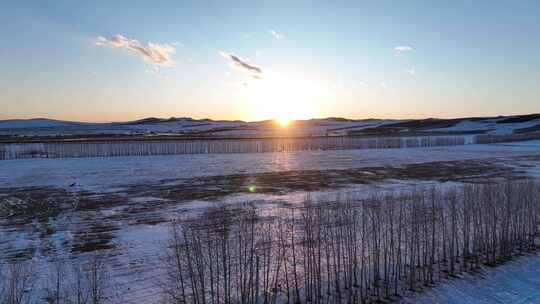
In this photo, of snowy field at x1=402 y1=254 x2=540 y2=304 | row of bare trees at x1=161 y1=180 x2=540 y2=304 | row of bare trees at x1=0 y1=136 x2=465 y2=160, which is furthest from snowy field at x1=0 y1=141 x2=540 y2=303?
row of bare trees at x1=0 y1=136 x2=465 y2=160

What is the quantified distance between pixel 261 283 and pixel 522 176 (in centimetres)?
2114

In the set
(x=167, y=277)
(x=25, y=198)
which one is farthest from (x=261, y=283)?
(x=25, y=198)

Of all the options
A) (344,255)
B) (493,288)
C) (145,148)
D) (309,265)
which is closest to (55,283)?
(309,265)

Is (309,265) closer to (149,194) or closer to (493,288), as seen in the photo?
(493,288)

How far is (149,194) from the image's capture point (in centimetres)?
1767

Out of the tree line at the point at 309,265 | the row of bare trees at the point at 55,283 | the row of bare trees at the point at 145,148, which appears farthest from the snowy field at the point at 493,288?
the row of bare trees at the point at 145,148

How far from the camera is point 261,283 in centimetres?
766

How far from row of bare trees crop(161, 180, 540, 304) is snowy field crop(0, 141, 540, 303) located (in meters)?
0.58

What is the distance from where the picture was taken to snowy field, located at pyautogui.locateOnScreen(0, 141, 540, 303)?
879 cm

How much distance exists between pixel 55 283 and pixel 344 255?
612cm

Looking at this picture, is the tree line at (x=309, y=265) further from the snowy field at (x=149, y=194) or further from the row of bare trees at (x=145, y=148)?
the row of bare trees at (x=145, y=148)

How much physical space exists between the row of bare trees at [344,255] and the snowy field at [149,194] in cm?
58

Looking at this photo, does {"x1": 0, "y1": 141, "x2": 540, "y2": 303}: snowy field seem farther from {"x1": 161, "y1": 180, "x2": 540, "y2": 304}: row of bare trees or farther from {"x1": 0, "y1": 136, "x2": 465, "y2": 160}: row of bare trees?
{"x1": 0, "y1": 136, "x2": 465, "y2": 160}: row of bare trees

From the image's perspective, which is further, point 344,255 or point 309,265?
point 344,255
